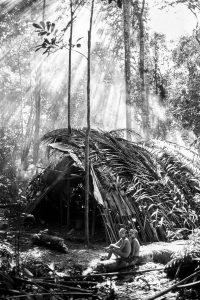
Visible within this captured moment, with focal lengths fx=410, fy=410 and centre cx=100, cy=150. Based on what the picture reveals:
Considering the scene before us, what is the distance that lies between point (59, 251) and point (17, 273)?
350 cm

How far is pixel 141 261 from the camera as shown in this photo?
9.23 meters

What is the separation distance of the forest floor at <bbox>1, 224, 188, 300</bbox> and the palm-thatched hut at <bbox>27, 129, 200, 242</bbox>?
2.87ft

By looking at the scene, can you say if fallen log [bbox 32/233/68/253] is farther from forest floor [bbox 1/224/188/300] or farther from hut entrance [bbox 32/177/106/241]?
hut entrance [bbox 32/177/106/241]

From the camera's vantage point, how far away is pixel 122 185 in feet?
39.0

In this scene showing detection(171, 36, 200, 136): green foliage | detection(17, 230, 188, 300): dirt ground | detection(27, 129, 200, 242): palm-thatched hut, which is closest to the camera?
detection(17, 230, 188, 300): dirt ground

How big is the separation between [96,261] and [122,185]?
9.57ft

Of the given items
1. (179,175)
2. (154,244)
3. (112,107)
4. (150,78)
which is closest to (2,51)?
(112,107)

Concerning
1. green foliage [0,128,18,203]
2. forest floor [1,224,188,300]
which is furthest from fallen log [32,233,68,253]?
green foliage [0,128,18,203]

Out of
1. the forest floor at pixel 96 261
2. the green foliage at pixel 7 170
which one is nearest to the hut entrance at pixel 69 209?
the forest floor at pixel 96 261

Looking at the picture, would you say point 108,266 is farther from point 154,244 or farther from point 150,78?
point 150,78

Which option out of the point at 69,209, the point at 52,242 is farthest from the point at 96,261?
the point at 69,209

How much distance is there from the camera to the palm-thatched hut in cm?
1113

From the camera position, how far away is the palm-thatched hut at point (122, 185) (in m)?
11.1

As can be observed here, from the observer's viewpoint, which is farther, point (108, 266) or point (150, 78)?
point (150, 78)
